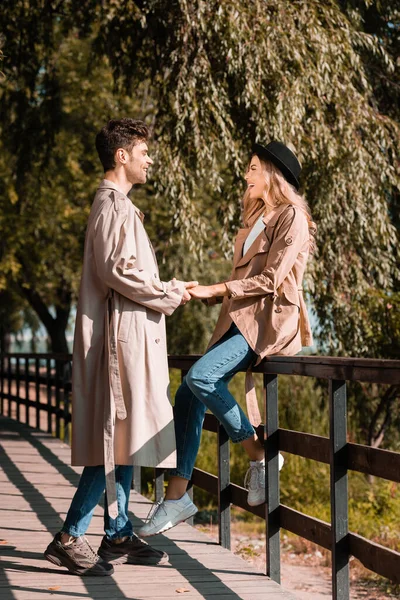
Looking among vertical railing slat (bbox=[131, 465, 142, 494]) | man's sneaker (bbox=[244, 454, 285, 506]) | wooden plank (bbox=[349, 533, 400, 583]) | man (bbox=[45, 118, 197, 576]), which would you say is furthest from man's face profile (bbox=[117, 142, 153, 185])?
vertical railing slat (bbox=[131, 465, 142, 494])

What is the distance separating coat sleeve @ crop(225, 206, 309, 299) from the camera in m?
4.59

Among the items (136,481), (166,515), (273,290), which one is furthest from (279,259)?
(136,481)

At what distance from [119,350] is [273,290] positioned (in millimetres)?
774

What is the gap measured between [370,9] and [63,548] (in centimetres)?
798

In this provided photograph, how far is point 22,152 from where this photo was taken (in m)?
12.1

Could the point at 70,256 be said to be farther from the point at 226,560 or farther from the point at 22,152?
the point at 226,560

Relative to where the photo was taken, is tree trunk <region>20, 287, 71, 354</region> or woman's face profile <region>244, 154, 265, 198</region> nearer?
woman's face profile <region>244, 154, 265, 198</region>

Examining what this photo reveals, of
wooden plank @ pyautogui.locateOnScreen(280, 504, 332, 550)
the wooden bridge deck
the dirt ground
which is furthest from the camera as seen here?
the dirt ground

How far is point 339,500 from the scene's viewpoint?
3916mm

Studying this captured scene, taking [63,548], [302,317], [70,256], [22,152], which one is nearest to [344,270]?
[22,152]

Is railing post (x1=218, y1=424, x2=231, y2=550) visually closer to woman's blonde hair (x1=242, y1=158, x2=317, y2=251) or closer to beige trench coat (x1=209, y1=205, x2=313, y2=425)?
beige trench coat (x1=209, y1=205, x2=313, y2=425)

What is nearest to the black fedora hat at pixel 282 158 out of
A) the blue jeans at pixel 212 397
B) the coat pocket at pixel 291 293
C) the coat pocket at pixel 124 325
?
the coat pocket at pixel 291 293

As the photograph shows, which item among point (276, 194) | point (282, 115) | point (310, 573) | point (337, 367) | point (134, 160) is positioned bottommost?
point (310, 573)

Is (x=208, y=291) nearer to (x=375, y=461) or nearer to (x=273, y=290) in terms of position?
(x=273, y=290)
